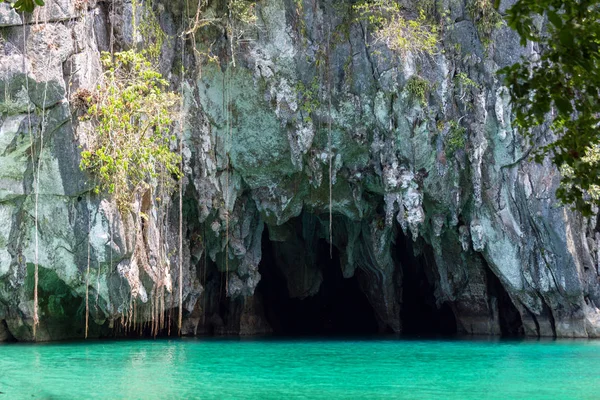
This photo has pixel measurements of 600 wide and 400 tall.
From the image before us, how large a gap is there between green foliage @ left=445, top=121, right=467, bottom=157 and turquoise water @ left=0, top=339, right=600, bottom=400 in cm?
479

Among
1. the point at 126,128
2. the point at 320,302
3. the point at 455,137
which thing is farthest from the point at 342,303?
the point at 126,128

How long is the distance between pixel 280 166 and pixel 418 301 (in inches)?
392

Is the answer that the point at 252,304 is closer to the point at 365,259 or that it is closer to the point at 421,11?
the point at 365,259

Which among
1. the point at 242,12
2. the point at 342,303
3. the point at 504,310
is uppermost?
the point at 242,12

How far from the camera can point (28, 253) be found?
52.1ft

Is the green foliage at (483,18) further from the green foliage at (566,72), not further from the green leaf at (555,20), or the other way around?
the green leaf at (555,20)

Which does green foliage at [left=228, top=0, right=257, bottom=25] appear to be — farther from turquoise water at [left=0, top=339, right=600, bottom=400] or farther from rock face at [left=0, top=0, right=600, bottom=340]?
turquoise water at [left=0, top=339, right=600, bottom=400]

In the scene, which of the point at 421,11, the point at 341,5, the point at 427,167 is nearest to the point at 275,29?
the point at 341,5

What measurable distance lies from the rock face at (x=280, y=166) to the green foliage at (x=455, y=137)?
35 mm

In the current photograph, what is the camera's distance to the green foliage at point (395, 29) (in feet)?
58.6

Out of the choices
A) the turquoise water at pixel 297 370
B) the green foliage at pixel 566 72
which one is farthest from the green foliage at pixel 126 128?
the green foliage at pixel 566 72

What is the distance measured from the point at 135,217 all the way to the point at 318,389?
6.95 metres

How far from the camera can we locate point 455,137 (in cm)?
1856

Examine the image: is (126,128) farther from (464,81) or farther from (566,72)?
(566,72)
